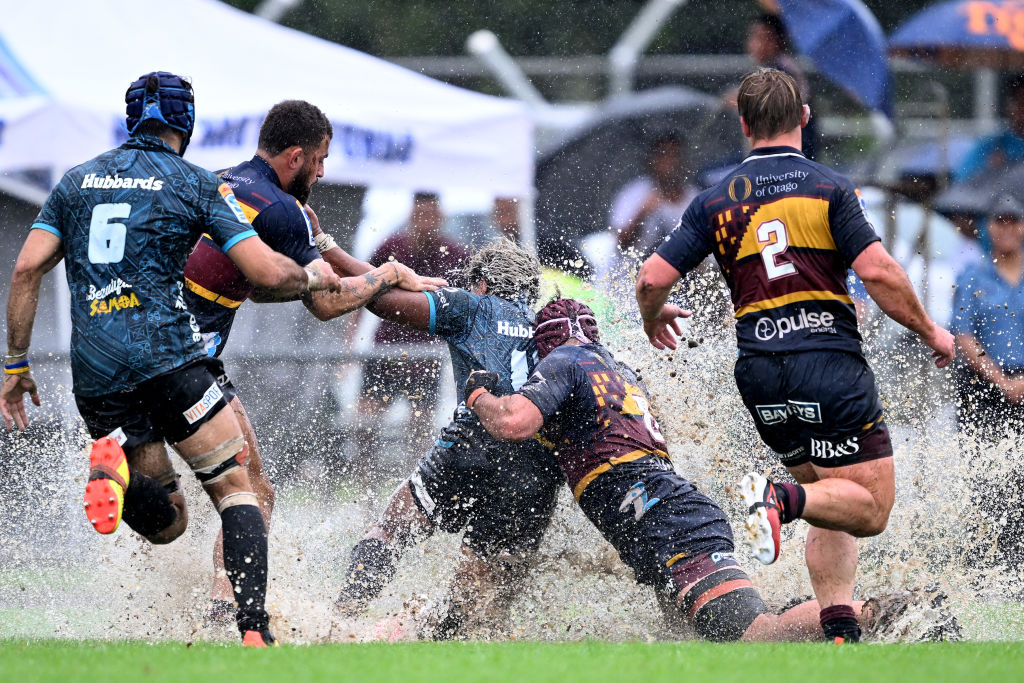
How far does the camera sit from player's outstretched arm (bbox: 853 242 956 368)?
4.62m

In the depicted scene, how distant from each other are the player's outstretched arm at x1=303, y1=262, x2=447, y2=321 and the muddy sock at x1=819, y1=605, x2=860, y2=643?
7.41 ft

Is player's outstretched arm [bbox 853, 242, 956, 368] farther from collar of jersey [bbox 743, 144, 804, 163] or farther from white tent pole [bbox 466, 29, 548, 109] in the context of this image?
white tent pole [bbox 466, 29, 548, 109]

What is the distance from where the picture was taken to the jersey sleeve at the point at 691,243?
4.97 metres

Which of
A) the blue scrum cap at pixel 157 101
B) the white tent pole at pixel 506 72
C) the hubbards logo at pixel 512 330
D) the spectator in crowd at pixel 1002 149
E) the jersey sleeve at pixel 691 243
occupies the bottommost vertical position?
the hubbards logo at pixel 512 330

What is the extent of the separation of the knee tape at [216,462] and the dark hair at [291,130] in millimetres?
1565

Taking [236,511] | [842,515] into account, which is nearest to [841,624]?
[842,515]

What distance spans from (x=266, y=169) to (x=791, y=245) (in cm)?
244

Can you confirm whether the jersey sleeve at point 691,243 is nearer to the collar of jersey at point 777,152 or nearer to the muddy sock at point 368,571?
the collar of jersey at point 777,152

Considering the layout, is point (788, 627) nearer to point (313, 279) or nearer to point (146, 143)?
point (313, 279)

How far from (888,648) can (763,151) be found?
1.96 meters

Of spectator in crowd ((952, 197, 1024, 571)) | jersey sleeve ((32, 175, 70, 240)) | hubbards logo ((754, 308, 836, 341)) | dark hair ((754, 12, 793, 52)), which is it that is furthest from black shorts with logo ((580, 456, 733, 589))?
dark hair ((754, 12, 793, 52))

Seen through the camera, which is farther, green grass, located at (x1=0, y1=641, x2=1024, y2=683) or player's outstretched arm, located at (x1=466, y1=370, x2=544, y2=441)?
player's outstretched arm, located at (x1=466, y1=370, x2=544, y2=441)

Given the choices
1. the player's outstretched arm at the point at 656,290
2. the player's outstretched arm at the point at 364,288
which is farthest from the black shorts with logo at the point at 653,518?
the player's outstretched arm at the point at 364,288

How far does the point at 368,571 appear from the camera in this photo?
5.45 m
